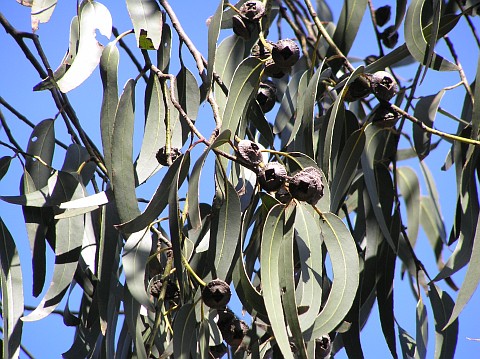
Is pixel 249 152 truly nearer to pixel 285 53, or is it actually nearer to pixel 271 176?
pixel 271 176

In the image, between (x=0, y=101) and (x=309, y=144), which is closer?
(x=309, y=144)

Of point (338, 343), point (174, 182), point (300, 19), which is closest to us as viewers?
point (174, 182)

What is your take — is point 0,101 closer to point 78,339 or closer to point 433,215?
point 78,339

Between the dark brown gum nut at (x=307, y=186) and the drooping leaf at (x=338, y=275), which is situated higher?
the dark brown gum nut at (x=307, y=186)

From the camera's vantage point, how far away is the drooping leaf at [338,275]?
97 cm

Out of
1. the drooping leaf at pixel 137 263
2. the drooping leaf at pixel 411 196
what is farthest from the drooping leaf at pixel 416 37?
the drooping leaf at pixel 411 196

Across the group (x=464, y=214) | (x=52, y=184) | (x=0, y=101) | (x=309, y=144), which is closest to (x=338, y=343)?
(x=464, y=214)

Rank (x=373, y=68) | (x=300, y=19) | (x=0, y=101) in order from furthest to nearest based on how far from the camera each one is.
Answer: (x=300, y=19), (x=0, y=101), (x=373, y=68)

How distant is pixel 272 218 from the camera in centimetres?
98

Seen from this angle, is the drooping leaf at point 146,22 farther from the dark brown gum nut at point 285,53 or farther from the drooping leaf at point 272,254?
the drooping leaf at point 272,254

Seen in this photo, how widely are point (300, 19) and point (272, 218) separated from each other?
48.0 inches

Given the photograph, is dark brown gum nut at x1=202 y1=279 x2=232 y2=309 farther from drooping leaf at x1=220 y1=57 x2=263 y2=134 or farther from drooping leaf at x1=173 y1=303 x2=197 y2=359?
drooping leaf at x1=220 y1=57 x2=263 y2=134

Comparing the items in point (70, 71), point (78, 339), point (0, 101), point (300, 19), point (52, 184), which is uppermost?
point (300, 19)

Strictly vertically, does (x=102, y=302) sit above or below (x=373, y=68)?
below
